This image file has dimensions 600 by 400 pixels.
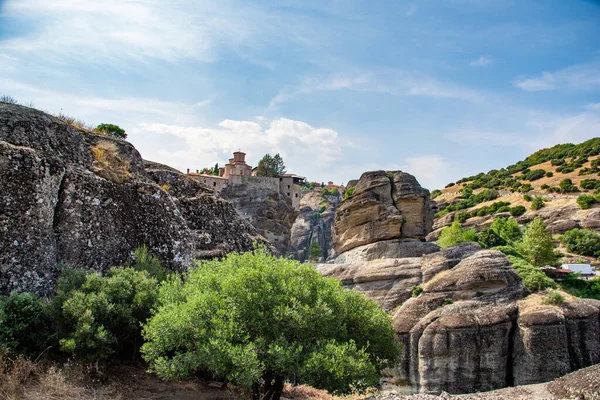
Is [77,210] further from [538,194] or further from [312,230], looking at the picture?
[312,230]

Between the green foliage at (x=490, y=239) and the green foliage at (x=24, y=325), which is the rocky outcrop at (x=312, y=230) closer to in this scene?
the green foliage at (x=490, y=239)

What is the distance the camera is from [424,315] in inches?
1172

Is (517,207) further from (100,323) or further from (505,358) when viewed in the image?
(100,323)

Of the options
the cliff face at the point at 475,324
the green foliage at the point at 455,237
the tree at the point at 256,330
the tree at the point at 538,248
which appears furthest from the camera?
the green foliage at the point at 455,237

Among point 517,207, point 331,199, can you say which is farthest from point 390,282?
point 331,199

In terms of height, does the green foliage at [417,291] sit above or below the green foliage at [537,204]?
below

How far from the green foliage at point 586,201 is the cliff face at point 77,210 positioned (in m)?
66.8

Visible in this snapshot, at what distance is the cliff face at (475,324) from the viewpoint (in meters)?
26.6

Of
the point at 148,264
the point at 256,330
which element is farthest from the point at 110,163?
the point at 256,330

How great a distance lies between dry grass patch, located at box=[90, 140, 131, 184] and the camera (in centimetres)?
1634

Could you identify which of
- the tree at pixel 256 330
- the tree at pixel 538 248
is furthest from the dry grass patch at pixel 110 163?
the tree at pixel 538 248

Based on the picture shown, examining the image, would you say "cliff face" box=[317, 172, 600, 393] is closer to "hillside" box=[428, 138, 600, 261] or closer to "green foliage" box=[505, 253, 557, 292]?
"green foliage" box=[505, 253, 557, 292]

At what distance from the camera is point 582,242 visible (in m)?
59.5

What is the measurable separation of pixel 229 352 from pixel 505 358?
22169 mm
